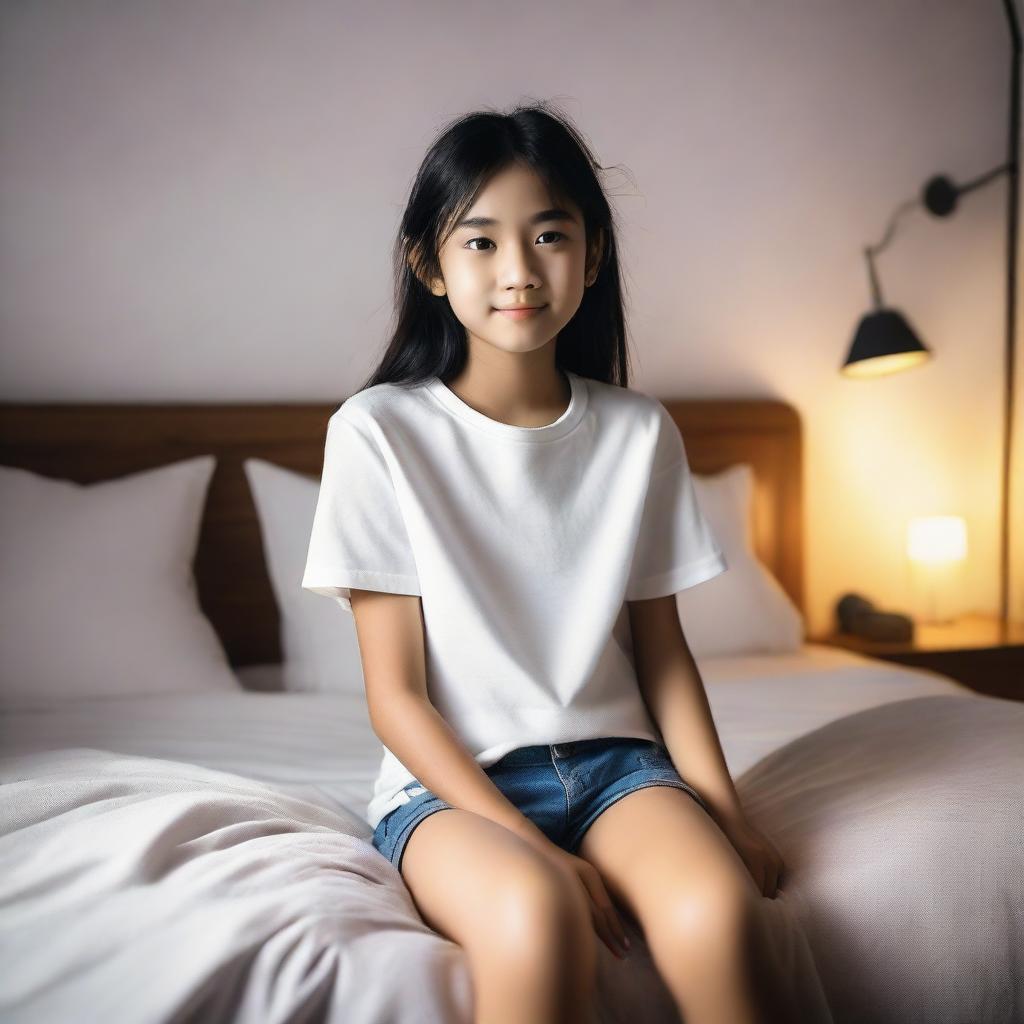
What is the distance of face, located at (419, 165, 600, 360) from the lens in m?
1.14

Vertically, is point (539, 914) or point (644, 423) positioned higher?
point (644, 423)

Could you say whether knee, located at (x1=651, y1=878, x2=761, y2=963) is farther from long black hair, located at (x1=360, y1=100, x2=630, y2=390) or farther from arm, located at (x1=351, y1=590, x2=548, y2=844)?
long black hair, located at (x1=360, y1=100, x2=630, y2=390)

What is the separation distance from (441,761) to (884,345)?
2.09 metres

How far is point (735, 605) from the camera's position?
96.3 inches

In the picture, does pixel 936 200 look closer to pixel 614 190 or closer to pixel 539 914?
pixel 614 190

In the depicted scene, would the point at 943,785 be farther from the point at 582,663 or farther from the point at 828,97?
the point at 828,97

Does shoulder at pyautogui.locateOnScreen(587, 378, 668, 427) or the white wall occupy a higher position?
the white wall

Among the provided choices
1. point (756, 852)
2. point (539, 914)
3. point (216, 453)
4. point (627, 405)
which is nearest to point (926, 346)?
point (627, 405)

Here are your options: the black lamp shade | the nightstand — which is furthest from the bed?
the black lamp shade

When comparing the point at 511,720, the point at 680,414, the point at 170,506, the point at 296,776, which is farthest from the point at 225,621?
the point at 511,720

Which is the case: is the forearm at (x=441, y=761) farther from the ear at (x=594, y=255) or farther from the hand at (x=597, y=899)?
the ear at (x=594, y=255)

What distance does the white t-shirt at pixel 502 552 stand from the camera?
1.12 meters

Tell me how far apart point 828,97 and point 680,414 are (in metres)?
1.04

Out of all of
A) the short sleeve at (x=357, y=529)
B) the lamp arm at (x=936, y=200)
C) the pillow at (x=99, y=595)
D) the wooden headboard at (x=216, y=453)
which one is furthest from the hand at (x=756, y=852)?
the lamp arm at (x=936, y=200)
